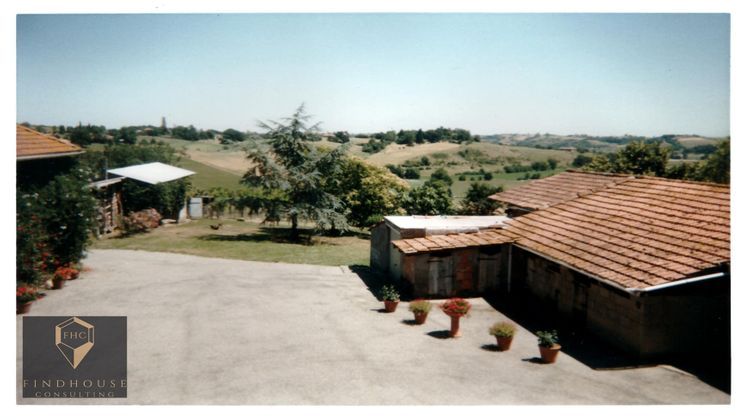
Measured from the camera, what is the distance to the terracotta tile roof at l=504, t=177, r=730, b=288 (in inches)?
432

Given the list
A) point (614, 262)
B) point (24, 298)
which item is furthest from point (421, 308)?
point (24, 298)

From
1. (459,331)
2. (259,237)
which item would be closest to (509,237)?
(459,331)

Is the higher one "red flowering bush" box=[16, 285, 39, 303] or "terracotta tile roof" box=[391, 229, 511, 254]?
"terracotta tile roof" box=[391, 229, 511, 254]

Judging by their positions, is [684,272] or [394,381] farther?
[684,272]

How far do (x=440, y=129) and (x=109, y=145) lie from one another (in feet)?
163

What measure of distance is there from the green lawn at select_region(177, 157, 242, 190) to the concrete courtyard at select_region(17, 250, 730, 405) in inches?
1092

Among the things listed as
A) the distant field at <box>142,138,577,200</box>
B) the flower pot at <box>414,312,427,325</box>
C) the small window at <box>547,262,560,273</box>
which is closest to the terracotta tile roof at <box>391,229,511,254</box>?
the small window at <box>547,262,560,273</box>

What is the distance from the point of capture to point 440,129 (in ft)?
259

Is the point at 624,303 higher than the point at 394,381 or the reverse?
higher

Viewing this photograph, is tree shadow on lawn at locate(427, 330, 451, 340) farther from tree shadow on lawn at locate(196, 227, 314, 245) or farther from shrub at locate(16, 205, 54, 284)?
tree shadow on lawn at locate(196, 227, 314, 245)

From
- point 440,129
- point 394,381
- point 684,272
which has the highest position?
point 440,129

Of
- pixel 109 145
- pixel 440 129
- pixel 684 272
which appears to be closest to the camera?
pixel 684 272

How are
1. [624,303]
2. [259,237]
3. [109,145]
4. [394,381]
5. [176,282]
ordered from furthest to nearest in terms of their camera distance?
[109,145]
[259,237]
[176,282]
[624,303]
[394,381]

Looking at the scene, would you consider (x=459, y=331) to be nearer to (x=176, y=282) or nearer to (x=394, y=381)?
(x=394, y=381)
